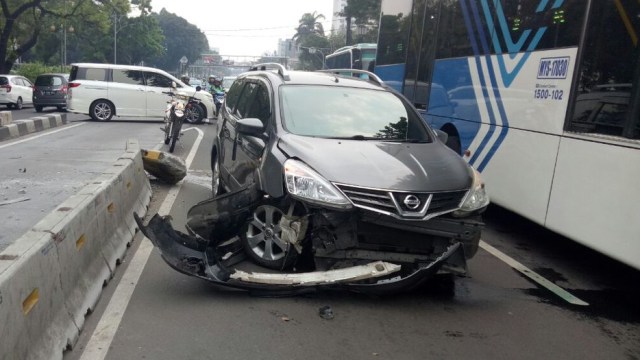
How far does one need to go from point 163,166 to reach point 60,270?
501 cm

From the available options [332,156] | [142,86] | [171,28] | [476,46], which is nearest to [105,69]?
[142,86]

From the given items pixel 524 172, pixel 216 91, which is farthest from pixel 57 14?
pixel 524 172

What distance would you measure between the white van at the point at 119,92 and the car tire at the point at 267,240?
14.5m

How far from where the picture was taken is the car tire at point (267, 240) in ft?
14.7

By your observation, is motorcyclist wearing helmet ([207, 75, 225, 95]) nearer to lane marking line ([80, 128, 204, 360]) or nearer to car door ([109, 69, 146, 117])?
car door ([109, 69, 146, 117])

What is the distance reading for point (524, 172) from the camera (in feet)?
20.0

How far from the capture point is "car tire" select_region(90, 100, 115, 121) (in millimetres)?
18969

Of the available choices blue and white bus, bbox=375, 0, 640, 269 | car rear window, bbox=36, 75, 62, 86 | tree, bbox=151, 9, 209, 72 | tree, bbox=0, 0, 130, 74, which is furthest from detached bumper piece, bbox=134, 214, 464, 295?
tree, bbox=151, 9, 209, 72

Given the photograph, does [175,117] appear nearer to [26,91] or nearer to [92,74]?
[92,74]

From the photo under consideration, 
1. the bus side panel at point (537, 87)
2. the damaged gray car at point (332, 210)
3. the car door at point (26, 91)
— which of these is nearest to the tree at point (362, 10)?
the car door at point (26, 91)

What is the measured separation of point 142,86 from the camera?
19062mm

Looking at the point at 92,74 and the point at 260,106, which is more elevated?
the point at 260,106

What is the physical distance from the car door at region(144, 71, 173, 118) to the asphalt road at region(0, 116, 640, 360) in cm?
1438

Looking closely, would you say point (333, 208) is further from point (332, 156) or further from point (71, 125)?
point (71, 125)
